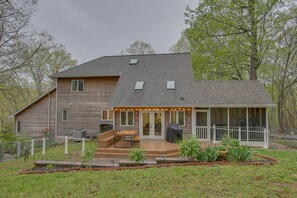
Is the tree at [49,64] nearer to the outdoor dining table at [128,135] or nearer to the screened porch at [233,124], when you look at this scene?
the outdoor dining table at [128,135]

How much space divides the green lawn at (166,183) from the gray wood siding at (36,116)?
10.8 m

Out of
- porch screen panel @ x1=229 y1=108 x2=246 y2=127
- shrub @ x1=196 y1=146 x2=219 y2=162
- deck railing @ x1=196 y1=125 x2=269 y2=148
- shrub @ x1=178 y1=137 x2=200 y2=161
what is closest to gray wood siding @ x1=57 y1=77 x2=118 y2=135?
deck railing @ x1=196 y1=125 x2=269 y2=148

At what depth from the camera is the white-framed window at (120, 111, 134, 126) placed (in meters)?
13.5

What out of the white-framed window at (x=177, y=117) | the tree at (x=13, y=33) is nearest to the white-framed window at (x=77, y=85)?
the tree at (x=13, y=33)

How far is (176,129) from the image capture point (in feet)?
37.7

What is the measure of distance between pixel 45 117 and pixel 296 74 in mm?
26890

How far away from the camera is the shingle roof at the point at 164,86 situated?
40.8 ft

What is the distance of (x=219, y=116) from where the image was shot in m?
12.7

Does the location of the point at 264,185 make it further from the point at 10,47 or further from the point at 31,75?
the point at 31,75

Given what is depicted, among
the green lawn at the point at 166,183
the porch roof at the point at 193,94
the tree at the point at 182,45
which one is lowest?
the green lawn at the point at 166,183

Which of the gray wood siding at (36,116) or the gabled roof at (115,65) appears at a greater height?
the gabled roof at (115,65)

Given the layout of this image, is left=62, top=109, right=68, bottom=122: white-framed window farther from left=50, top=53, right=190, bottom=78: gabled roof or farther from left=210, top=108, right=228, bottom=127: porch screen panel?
left=210, top=108, right=228, bottom=127: porch screen panel

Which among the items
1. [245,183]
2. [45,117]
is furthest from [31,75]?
[245,183]

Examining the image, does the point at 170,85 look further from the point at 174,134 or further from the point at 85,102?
the point at 85,102
